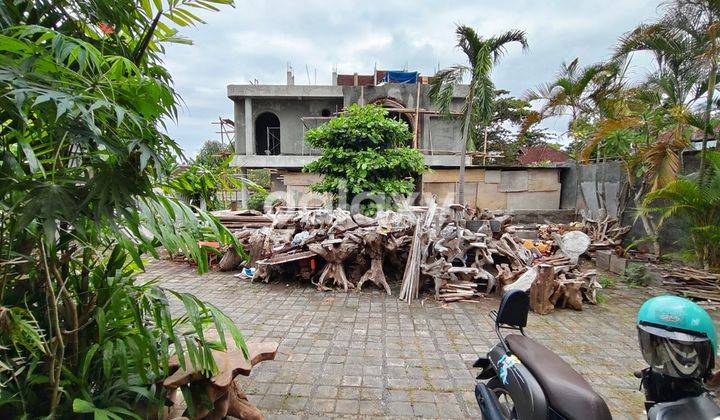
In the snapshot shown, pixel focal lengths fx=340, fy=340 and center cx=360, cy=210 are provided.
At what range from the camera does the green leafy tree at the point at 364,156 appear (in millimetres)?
8086

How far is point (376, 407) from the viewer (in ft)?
8.47

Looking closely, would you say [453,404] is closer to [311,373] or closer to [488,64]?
[311,373]

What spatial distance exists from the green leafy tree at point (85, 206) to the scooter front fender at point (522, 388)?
4.73ft

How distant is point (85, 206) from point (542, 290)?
16.9 feet

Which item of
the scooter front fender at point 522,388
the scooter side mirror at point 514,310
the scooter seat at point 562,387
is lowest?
the scooter front fender at point 522,388

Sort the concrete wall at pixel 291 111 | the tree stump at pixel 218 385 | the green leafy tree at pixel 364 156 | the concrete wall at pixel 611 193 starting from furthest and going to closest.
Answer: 1. the concrete wall at pixel 291 111
2. the green leafy tree at pixel 364 156
3. the concrete wall at pixel 611 193
4. the tree stump at pixel 218 385

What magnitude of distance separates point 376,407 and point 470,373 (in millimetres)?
1022

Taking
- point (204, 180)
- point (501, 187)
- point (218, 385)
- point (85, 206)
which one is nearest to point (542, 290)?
point (218, 385)

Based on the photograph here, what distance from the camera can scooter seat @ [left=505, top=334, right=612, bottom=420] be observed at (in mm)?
1352

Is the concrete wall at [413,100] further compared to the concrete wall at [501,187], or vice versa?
the concrete wall at [413,100]

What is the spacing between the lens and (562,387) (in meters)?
1.49

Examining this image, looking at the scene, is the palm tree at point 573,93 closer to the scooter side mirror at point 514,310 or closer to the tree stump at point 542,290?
the tree stump at point 542,290

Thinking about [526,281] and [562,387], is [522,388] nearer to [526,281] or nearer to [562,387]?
[562,387]

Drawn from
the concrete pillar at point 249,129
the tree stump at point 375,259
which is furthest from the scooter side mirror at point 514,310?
the concrete pillar at point 249,129
